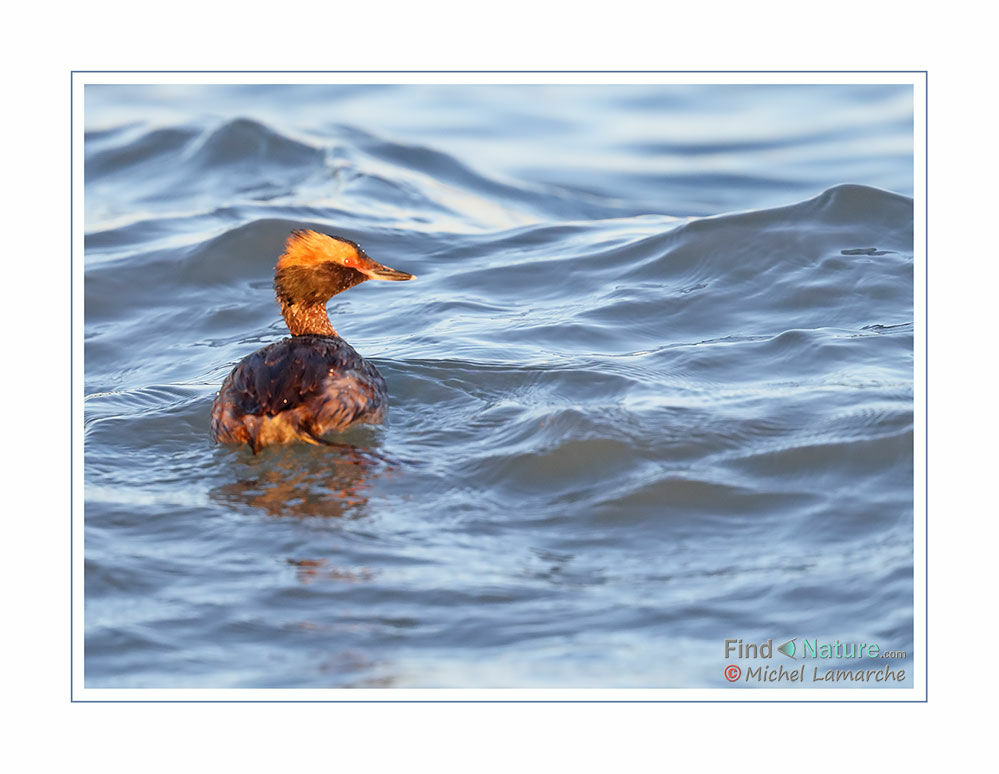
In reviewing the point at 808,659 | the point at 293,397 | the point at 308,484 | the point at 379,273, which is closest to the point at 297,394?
the point at 293,397

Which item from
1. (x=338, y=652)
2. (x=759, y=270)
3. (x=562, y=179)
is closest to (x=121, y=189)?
(x=562, y=179)

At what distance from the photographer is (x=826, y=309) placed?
7.96 meters

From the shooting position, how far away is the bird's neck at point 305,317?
282 inches

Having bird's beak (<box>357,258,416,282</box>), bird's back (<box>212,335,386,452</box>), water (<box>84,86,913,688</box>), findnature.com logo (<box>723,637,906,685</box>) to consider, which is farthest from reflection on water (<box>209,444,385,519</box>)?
findnature.com logo (<box>723,637,906,685</box>)

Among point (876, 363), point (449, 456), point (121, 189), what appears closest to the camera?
point (449, 456)

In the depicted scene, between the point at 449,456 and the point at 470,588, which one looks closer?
the point at 470,588

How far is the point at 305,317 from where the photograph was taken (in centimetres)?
718

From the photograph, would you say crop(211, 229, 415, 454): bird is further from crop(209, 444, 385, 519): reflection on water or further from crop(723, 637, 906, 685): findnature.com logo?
crop(723, 637, 906, 685): findnature.com logo

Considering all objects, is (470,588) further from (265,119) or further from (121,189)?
(265,119)

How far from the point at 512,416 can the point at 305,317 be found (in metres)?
1.48

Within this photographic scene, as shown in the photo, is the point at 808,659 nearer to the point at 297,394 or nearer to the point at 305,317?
the point at 297,394

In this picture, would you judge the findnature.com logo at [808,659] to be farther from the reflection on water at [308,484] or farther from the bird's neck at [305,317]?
the bird's neck at [305,317]

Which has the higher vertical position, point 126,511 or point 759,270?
point 759,270

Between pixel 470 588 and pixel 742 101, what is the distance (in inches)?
389
